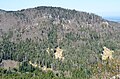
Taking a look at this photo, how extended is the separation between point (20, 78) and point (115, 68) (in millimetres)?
105018

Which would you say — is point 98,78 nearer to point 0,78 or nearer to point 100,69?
point 100,69

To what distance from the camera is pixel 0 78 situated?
7362 inches

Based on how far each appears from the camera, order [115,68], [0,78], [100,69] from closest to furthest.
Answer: [115,68]
[100,69]
[0,78]

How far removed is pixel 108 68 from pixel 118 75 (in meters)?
4.01

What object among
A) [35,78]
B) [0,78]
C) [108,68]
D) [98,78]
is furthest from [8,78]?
[108,68]

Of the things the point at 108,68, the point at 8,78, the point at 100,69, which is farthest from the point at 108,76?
the point at 8,78

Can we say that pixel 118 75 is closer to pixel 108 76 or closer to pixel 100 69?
pixel 108 76

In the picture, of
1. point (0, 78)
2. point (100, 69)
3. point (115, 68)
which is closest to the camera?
point (115, 68)

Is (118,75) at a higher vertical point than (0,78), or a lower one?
higher

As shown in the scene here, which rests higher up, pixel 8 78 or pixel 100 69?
pixel 100 69

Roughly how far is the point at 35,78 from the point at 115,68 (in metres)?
106

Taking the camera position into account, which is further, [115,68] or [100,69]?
[100,69]

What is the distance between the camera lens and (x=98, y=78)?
378ft

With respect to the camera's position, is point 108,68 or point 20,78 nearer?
point 108,68
